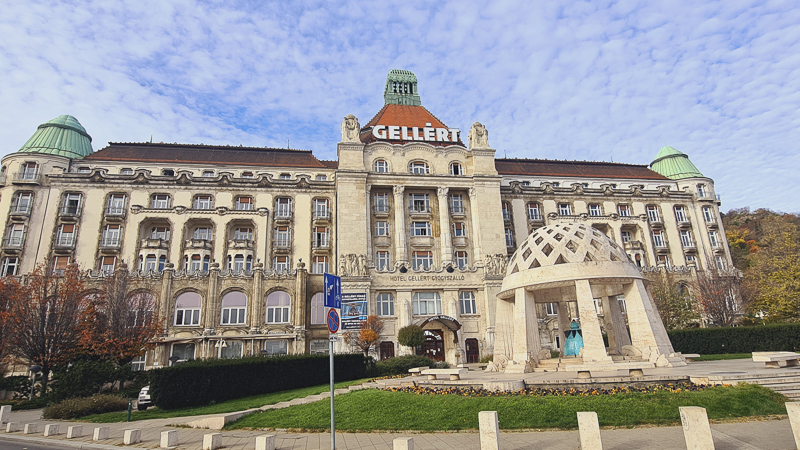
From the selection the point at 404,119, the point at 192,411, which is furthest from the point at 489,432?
the point at 404,119

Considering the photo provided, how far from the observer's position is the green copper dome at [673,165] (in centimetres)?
7025

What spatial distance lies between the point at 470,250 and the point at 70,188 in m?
48.3

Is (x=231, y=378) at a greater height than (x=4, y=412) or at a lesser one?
greater

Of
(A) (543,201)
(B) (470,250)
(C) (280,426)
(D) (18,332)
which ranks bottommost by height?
(C) (280,426)

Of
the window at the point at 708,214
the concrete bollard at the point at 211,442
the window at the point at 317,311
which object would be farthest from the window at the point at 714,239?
the concrete bollard at the point at 211,442

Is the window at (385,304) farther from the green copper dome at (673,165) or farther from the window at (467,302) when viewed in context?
the green copper dome at (673,165)

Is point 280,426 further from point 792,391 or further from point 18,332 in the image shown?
point 18,332

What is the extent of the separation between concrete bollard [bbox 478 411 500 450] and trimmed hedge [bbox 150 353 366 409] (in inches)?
712

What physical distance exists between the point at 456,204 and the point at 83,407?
42822mm

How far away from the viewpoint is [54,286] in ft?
116

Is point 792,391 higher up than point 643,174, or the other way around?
point 643,174

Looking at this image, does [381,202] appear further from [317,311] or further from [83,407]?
[83,407]

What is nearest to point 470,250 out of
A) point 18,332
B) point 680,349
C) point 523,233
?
point 523,233

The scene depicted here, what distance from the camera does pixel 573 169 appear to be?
7150cm
